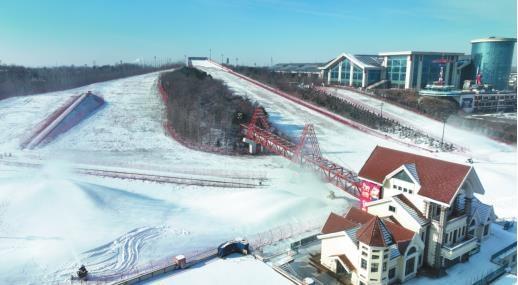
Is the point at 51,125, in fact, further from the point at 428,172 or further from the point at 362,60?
the point at 362,60

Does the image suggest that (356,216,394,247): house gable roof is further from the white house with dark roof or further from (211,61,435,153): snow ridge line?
(211,61,435,153): snow ridge line

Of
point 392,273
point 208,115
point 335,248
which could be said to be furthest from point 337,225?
point 208,115

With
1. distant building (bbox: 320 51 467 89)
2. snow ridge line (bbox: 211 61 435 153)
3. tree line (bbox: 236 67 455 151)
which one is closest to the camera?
snow ridge line (bbox: 211 61 435 153)

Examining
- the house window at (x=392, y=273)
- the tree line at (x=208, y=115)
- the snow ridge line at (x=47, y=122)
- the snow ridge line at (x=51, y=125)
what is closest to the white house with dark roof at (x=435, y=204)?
the house window at (x=392, y=273)

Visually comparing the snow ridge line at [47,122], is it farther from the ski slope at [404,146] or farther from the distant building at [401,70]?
the distant building at [401,70]

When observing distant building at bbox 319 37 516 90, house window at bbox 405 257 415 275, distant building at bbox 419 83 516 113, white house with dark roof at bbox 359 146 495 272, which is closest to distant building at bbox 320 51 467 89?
distant building at bbox 319 37 516 90

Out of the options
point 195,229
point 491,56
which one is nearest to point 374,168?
point 195,229

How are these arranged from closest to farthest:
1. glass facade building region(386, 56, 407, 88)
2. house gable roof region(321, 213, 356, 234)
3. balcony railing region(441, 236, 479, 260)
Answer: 1. balcony railing region(441, 236, 479, 260)
2. house gable roof region(321, 213, 356, 234)
3. glass facade building region(386, 56, 407, 88)
